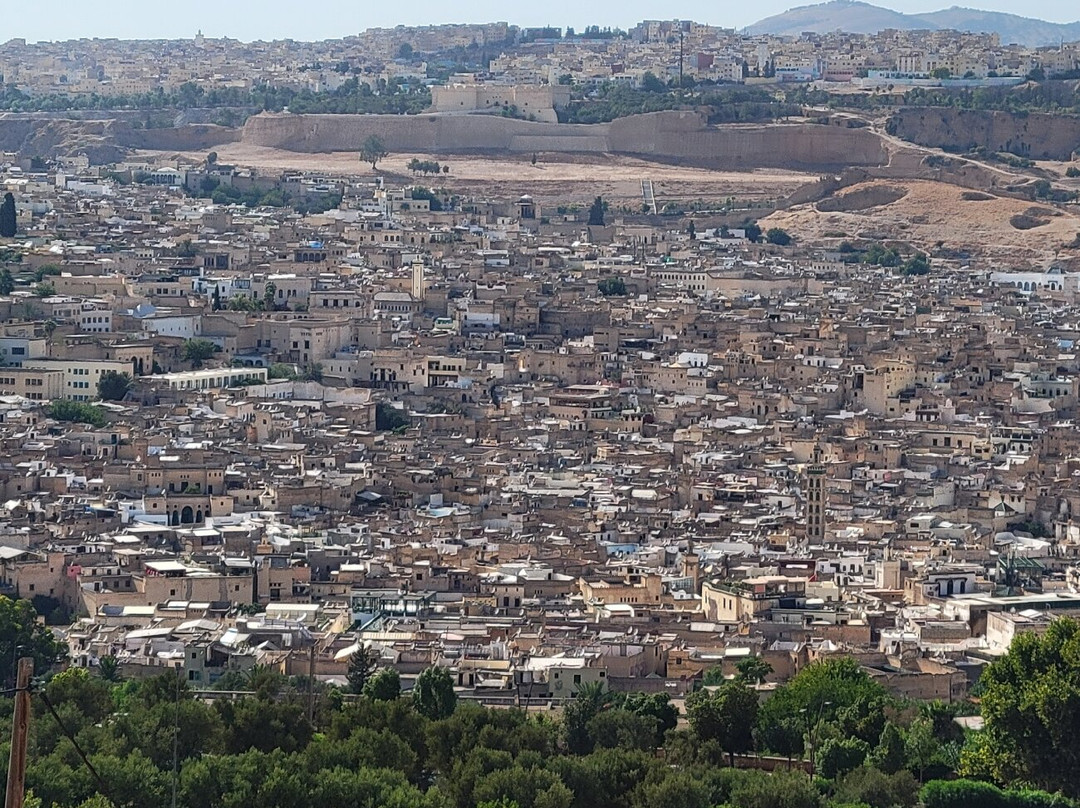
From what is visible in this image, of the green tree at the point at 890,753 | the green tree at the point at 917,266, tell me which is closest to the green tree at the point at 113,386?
the green tree at the point at 890,753

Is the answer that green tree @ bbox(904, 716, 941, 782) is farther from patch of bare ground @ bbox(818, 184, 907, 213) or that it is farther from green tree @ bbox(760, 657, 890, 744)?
patch of bare ground @ bbox(818, 184, 907, 213)

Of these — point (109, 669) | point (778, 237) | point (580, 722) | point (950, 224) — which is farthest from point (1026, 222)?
point (580, 722)

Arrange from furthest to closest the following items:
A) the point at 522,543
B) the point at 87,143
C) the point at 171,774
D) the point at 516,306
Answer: the point at 87,143 → the point at 516,306 → the point at 522,543 → the point at 171,774

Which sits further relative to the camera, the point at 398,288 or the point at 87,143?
the point at 87,143

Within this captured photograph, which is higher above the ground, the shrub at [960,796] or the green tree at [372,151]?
the shrub at [960,796]

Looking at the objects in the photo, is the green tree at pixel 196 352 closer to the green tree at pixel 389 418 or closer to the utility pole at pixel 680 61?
the green tree at pixel 389 418

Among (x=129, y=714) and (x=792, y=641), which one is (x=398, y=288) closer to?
(x=792, y=641)

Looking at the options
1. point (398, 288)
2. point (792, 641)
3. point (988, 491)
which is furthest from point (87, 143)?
point (792, 641)

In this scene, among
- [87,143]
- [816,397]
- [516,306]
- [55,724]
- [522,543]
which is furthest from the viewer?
[87,143]
